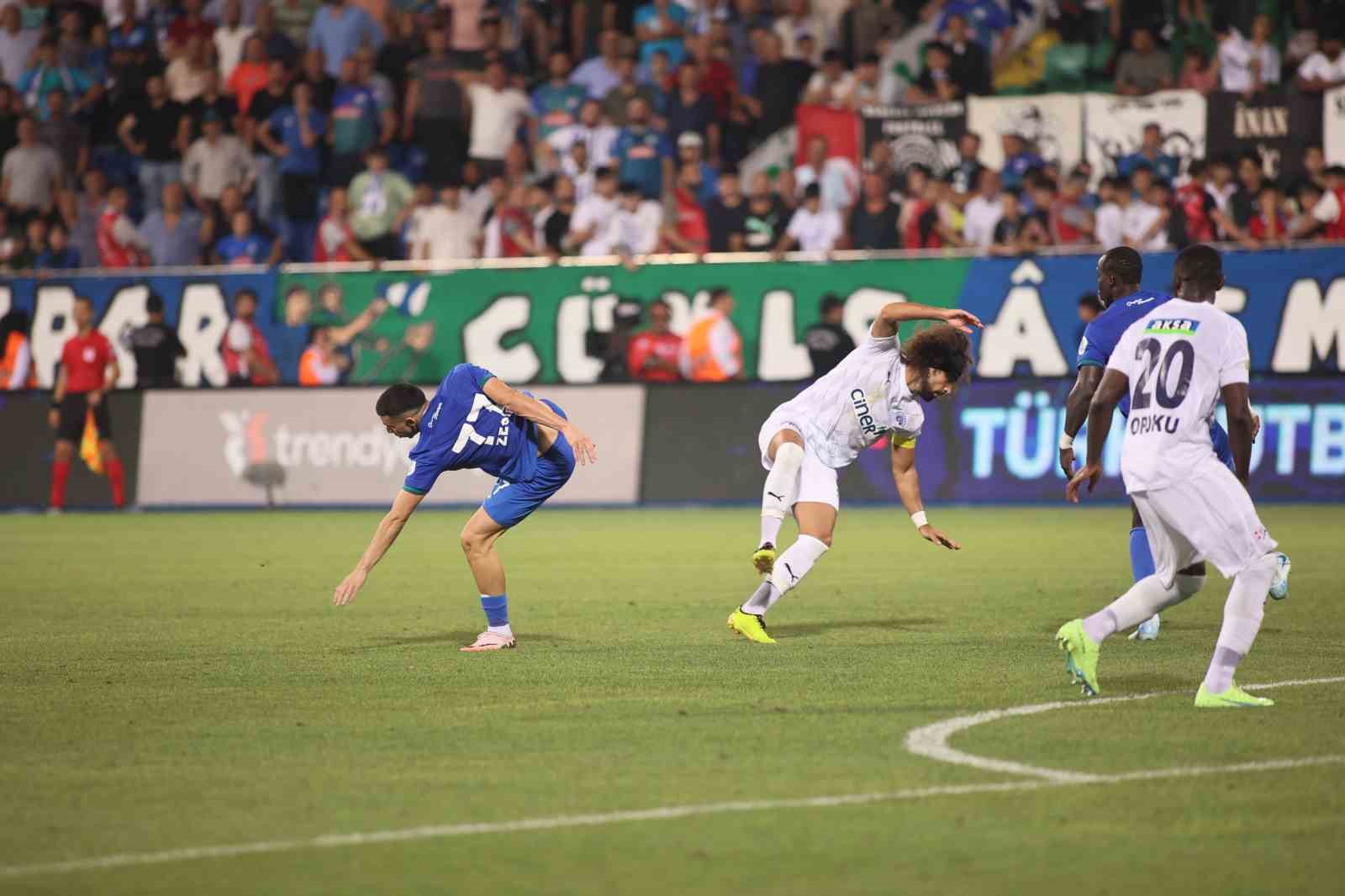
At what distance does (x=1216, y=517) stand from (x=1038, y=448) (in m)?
15.3

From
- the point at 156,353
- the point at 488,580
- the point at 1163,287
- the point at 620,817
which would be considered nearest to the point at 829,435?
the point at 488,580

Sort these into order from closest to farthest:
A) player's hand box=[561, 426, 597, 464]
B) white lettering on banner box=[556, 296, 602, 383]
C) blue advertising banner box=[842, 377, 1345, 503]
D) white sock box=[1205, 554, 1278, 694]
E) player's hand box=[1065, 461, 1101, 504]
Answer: white sock box=[1205, 554, 1278, 694] → player's hand box=[1065, 461, 1101, 504] → player's hand box=[561, 426, 597, 464] → blue advertising banner box=[842, 377, 1345, 503] → white lettering on banner box=[556, 296, 602, 383]

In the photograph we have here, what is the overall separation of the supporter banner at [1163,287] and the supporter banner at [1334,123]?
2026 millimetres

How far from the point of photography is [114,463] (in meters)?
26.5

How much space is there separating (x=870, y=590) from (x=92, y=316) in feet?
54.4

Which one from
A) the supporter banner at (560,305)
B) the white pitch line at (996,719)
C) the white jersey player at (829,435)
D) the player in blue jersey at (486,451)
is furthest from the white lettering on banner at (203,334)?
the white pitch line at (996,719)

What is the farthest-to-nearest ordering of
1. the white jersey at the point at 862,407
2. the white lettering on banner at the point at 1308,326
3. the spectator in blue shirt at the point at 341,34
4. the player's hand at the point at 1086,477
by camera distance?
the spectator in blue shirt at the point at 341,34, the white lettering on banner at the point at 1308,326, the white jersey at the point at 862,407, the player's hand at the point at 1086,477

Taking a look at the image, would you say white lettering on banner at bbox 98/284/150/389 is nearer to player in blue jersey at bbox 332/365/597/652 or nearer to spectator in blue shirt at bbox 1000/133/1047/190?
spectator in blue shirt at bbox 1000/133/1047/190

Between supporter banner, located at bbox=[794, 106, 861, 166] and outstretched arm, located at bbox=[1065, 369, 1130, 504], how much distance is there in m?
17.4

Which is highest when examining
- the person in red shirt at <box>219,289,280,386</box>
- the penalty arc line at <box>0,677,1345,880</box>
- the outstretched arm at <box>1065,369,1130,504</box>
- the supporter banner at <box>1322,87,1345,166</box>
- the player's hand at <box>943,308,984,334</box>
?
the supporter banner at <box>1322,87,1345,166</box>

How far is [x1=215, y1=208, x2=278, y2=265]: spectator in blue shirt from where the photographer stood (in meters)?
28.0

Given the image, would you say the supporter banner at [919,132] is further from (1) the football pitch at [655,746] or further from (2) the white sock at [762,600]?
(2) the white sock at [762,600]

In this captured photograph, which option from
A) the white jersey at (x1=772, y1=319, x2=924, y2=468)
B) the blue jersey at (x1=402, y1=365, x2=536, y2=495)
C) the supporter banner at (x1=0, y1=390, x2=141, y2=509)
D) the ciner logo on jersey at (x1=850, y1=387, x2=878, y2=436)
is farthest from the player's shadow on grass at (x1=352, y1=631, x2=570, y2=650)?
the supporter banner at (x1=0, y1=390, x2=141, y2=509)

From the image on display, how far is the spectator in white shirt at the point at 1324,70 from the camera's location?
24422 mm
